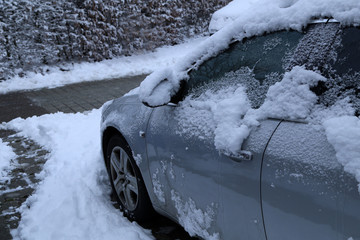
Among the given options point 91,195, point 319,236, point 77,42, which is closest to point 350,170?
point 319,236

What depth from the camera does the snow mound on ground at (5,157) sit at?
452cm

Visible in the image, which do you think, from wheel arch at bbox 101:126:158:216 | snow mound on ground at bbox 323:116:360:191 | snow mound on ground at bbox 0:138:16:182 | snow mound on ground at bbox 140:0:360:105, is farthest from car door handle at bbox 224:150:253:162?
snow mound on ground at bbox 0:138:16:182

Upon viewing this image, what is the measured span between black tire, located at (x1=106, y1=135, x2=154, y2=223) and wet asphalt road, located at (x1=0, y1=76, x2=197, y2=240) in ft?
0.62

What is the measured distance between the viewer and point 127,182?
329 centimetres

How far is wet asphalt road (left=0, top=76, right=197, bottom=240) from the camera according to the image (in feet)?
11.0

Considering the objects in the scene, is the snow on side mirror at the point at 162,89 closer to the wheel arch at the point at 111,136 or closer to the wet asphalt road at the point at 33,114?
the wheel arch at the point at 111,136

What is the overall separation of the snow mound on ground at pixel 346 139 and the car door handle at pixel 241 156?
0.40 m

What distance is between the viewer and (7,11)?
9203 mm

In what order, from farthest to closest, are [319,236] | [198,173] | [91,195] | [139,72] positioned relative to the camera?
[139,72], [91,195], [198,173], [319,236]

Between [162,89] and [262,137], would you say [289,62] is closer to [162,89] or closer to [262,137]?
[262,137]

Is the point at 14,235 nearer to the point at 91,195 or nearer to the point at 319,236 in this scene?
the point at 91,195

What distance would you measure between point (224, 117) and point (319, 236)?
773 millimetres

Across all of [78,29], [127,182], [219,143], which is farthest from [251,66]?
[78,29]

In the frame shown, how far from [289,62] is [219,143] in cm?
54
